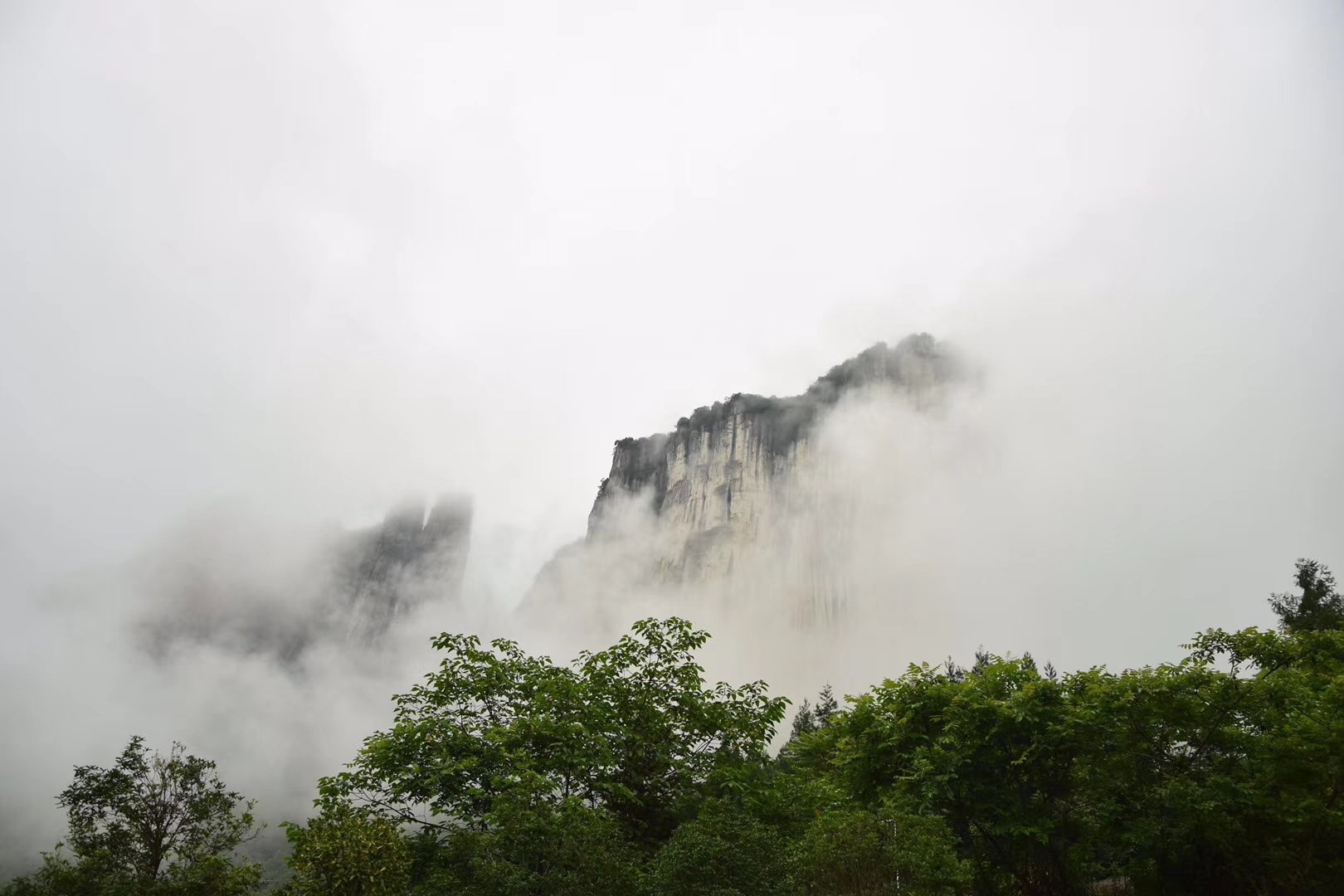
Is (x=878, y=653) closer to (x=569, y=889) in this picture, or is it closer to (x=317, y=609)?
(x=569, y=889)

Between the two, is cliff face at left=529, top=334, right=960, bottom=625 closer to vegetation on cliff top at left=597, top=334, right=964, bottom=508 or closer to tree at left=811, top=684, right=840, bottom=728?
vegetation on cliff top at left=597, top=334, right=964, bottom=508

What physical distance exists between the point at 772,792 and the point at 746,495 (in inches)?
3374

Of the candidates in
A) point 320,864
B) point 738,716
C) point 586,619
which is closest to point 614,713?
point 738,716

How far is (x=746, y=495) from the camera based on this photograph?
101m

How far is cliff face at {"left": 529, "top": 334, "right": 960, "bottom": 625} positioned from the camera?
9788 centimetres

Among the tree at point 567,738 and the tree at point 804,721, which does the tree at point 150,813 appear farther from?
the tree at point 804,721

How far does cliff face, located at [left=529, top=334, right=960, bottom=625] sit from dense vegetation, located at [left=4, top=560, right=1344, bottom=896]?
79064 mm

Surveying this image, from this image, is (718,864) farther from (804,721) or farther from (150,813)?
(804,721)

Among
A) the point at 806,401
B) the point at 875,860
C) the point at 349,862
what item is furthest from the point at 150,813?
the point at 806,401

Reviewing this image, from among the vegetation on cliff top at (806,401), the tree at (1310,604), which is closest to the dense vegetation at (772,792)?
the tree at (1310,604)

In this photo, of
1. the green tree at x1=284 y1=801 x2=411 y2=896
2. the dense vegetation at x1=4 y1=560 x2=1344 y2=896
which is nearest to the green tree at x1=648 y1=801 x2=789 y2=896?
the dense vegetation at x1=4 y1=560 x2=1344 y2=896

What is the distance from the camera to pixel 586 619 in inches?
4375

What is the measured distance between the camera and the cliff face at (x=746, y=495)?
97.9 metres

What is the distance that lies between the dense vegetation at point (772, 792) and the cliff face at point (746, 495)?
79064 millimetres
